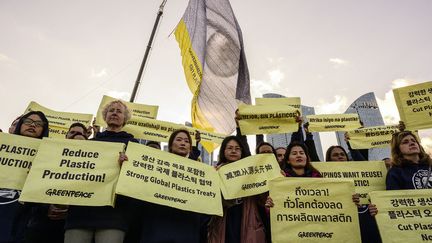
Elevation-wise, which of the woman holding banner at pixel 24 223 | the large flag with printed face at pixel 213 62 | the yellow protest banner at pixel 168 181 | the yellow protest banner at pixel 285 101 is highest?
the large flag with printed face at pixel 213 62

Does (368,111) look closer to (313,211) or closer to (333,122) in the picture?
(333,122)

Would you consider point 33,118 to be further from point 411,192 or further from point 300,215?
point 411,192

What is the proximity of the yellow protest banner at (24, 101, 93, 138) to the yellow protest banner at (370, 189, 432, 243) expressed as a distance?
620cm

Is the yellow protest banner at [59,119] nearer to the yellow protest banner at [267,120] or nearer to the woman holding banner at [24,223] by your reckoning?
the woman holding banner at [24,223]

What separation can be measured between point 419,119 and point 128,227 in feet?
17.0

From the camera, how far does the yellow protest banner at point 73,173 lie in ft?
10.4

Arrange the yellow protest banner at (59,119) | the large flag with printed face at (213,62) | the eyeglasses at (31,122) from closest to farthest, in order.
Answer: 1. the eyeglasses at (31,122)
2. the yellow protest banner at (59,119)
3. the large flag with printed face at (213,62)

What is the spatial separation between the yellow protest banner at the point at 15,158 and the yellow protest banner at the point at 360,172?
389 centimetres

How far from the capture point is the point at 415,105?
17.7 ft

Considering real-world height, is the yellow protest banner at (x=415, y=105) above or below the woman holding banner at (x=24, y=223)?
above

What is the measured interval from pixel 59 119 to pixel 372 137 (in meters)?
7.14

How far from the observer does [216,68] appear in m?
8.51

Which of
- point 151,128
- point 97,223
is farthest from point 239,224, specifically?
point 151,128

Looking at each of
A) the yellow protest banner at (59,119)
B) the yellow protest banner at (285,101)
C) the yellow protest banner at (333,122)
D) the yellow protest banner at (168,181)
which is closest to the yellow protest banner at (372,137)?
the yellow protest banner at (333,122)
